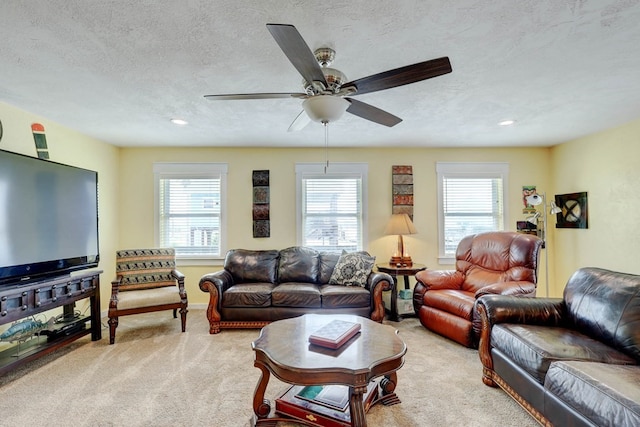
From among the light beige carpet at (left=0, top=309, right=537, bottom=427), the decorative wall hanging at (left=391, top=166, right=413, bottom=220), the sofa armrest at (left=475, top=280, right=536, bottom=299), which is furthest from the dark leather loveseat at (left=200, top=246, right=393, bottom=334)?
the decorative wall hanging at (left=391, top=166, right=413, bottom=220)

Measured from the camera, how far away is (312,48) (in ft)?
6.53

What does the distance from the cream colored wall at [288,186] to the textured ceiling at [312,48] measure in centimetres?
113

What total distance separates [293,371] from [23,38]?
255 cm

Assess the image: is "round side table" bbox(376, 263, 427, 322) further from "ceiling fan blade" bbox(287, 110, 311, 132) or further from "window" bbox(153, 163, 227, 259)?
"window" bbox(153, 163, 227, 259)

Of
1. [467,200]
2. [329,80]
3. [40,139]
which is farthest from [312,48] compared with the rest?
[467,200]

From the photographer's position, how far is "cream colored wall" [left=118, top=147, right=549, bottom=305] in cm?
461

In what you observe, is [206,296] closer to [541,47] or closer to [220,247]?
[220,247]

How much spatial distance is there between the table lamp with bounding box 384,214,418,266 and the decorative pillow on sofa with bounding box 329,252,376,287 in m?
0.52

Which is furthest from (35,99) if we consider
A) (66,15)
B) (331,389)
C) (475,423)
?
(475,423)

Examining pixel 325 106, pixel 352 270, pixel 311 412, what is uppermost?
pixel 325 106

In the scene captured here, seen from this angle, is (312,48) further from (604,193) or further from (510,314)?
(604,193)

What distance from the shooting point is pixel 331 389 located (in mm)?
2031

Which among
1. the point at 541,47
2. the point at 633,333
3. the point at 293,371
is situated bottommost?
the point at 293,371

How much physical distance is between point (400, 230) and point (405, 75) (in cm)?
285
